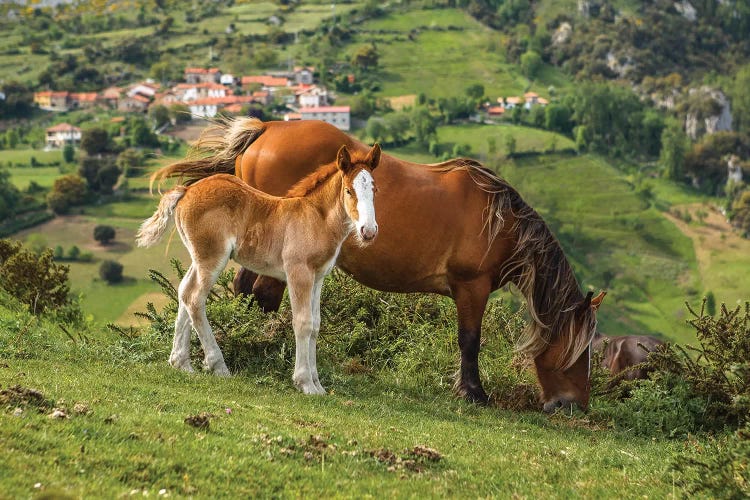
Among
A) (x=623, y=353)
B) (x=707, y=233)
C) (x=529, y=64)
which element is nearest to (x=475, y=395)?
(x=623, y=353)

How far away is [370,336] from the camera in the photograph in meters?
11.8

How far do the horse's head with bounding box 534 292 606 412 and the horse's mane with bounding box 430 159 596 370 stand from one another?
0.05 feet

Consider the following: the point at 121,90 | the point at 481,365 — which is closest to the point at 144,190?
the point at 121,90

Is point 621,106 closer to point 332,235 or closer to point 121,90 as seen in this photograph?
point 121,90

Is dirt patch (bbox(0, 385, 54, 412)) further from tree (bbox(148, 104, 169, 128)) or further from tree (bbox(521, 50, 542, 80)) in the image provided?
tree (bbox(521, 50, 542, 80))

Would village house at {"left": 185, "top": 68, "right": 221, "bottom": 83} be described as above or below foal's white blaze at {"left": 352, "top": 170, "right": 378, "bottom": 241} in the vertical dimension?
below

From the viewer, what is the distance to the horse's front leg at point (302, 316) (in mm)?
8648

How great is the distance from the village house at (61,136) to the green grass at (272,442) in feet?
468

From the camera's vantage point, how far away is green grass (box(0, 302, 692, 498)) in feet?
17.2

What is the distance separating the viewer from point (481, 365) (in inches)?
430

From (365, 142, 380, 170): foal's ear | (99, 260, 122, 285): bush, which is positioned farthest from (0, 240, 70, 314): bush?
(99, 260, 122, 285): bush

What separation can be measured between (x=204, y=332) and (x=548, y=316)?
3.82m

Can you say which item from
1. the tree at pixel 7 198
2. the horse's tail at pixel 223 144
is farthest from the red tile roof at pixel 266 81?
the horse's tail at pixel 223 144

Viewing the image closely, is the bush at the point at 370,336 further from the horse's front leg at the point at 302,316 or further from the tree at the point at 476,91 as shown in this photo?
the tree at the point at 476,91
